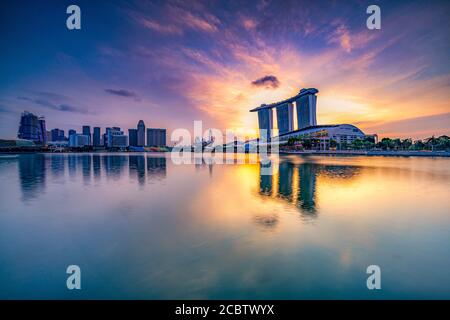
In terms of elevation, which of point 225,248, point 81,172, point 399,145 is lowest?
point 225,248

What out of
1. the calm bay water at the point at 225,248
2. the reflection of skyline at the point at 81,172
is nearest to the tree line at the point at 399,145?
the reflection of skyline at the point at 81,172

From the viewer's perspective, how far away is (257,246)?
7.68 meters

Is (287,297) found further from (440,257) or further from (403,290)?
(440,257)

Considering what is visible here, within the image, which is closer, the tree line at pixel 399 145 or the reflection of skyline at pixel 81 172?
the reflection of skyline at pixel 81 172

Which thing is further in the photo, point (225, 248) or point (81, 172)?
point (81, 172)

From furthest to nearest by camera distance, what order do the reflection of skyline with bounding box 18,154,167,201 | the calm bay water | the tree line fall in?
1. the tree line
2. the reflection of skyline with bounding box 18,154,167,201
3. the calm bay water

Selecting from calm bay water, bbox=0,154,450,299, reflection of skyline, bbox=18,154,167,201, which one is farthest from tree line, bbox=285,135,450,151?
calm bay water, bbox=0,154,450,299

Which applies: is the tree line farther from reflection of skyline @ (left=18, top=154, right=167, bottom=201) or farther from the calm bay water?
the calm bay water

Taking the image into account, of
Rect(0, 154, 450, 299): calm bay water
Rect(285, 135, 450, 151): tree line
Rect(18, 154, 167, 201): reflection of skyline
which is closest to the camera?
Rect(0, 154, 450, 299): calm bay water

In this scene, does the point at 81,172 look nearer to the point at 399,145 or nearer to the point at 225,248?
the point at 225,248

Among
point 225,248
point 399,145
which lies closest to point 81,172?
point 225,248

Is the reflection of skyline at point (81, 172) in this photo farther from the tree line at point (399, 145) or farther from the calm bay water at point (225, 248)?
the tree line at point (399, 145)

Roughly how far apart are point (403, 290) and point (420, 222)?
7043mm
